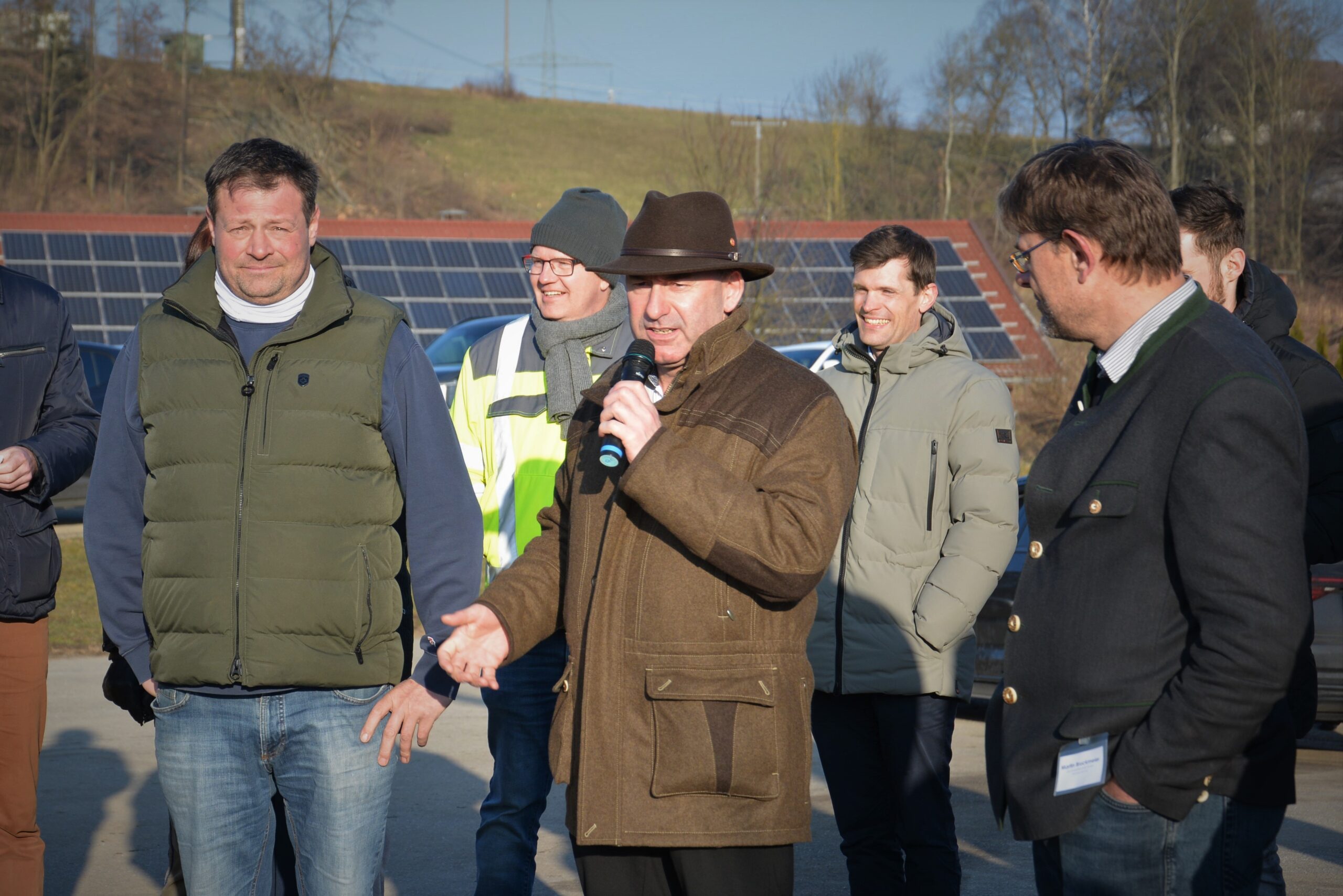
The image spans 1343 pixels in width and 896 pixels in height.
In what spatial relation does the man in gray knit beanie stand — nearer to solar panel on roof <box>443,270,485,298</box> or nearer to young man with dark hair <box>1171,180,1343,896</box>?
young man with dark hair <box>1171,180,1343,896</box>

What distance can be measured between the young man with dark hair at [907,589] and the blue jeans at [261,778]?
5.60 ft

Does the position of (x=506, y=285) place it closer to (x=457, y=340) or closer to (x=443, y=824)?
(x=457, y=340)

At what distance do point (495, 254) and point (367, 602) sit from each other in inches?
895

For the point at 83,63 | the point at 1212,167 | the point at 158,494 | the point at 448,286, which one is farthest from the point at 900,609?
the point at 83,63

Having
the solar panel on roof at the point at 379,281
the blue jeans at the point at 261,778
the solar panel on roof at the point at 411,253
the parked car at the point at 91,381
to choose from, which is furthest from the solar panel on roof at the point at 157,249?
the blue jeans at the point at 261,778

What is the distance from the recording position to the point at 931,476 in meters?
4.54

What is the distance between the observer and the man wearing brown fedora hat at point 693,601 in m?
2.80

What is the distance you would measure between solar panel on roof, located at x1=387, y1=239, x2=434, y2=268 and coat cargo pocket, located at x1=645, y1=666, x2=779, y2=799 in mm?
22420

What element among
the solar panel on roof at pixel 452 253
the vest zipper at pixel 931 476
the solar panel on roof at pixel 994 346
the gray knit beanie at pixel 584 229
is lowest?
the vest zipper at pixel 931 476

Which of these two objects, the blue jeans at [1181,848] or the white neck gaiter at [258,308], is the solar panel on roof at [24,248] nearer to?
the white neck gaiter at [258,308]

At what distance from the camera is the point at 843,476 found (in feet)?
9.83

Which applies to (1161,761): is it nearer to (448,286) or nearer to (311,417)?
(311,417)

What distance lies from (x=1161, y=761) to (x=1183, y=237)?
6.17ft

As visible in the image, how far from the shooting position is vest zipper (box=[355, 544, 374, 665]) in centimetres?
335
